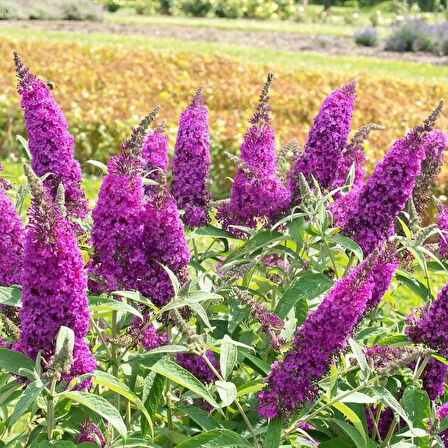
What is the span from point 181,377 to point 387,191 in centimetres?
88

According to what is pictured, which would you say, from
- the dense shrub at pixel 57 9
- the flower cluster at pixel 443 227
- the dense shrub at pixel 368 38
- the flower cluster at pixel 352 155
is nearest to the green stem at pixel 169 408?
the flower cluster at pixel 352 155

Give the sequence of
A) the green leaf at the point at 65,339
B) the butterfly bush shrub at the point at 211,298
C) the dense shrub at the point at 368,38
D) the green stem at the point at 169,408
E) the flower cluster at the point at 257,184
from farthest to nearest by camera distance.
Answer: the dense shrub at the point at 368,38 < the flower cluster at the point at 257,184 < the green stem at the point at 169,408 < the butterfly bush shrub at the point at 211,298 < the green leaf at the point at 65,339

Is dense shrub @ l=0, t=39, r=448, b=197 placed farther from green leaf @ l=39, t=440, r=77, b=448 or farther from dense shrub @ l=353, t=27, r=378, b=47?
dense shrub @ l=353, t=27, r=378, b=47

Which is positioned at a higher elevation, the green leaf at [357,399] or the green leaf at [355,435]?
the green leaf at [357,399]

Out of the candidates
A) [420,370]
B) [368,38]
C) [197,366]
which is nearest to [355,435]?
[420,370]

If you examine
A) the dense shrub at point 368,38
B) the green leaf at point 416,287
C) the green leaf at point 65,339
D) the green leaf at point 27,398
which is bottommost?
the dense shrub at point 368,38

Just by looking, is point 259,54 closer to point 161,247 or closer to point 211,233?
point 211,233

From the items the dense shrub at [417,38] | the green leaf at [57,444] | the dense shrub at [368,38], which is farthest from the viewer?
the dense shrub at [368,38]

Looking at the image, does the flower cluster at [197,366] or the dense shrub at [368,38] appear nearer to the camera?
the flower cluster at [197,366]

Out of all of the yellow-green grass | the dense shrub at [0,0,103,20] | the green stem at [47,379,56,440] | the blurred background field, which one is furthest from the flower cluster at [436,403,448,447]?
the dense shrub at [0,0,103,20]

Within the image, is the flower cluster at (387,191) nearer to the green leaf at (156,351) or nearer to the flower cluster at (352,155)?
the flower cluster at (352,155)

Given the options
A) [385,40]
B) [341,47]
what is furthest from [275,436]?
[385,40]

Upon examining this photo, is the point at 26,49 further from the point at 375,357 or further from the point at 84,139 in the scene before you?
the point at 375,357

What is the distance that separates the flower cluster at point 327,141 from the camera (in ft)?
8.89
